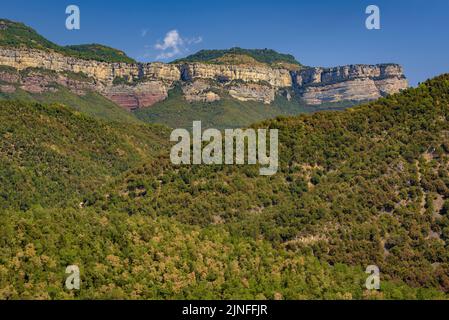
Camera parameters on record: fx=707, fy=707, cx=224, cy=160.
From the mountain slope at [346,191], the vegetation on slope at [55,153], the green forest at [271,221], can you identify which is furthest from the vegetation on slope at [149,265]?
the vegetation on slope at [55,153]

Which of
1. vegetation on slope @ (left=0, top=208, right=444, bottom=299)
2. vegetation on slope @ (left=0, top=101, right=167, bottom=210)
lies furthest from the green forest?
vegetation on slope @ (left=0, top=101, right=167, bottom=210)

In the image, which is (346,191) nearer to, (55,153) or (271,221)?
(271,221)

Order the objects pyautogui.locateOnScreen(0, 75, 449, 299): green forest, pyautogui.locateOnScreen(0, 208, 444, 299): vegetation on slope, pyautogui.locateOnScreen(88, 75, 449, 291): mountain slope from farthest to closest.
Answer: pyautogui.locateOnScreen(88, 75, 449, 291): mountain slope
pyautogui.locateOnScreen(0, 75, 449, 299): green forest
pyautogui.locateOnScreen(0, 208, 444, 299): vegetation on slope

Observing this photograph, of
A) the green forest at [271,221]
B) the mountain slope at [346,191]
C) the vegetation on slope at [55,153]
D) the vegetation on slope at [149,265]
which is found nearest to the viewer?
the vegetation on slope at [149,265]

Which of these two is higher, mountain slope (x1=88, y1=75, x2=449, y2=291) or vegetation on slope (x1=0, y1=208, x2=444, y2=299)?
mountain slope (x1=88, y1=75, x2=449, y2=291)

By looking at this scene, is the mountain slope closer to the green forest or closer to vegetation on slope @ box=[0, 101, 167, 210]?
the green forest

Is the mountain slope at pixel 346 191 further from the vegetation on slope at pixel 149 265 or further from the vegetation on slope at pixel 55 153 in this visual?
the vegetation on slope at pixel 55 153

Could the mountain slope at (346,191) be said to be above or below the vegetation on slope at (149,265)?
above
